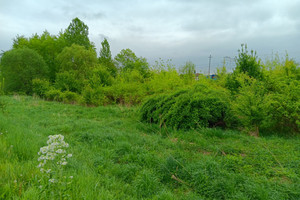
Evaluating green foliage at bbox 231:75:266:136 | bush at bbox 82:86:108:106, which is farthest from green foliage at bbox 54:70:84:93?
green foliage at bbox 231:75:266:136

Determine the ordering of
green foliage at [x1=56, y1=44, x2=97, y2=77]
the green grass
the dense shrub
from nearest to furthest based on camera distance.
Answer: the green grass → the dense shrub → green foliage at [x1=56, y1=44, x2=97, y2=77]

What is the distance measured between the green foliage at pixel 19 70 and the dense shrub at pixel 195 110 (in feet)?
71.2

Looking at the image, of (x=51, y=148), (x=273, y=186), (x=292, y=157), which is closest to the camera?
(x=51, y=148)

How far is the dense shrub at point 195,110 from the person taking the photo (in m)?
5.62

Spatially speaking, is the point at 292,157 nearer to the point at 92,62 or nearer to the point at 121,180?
the point at 121,180

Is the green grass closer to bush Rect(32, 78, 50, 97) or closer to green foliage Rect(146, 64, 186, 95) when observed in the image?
green foliage Rect(146, 64, 186, 95)

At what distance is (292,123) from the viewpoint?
5.09 metres

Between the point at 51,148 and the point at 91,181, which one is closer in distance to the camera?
the point at 51,148

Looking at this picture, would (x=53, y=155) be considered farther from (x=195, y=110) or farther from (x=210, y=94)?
(x=210, y=94)

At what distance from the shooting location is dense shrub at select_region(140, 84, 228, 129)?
5.62 m

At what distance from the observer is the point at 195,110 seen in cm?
567

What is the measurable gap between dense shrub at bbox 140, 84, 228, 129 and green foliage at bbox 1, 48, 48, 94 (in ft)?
71.2

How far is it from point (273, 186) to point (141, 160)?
2150mm

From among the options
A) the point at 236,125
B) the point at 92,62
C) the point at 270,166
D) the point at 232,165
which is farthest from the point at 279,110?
the point at 92,62
